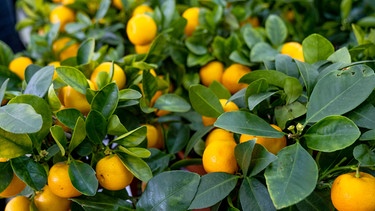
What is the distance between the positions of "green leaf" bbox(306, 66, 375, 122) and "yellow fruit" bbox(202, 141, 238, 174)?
109 millimetres

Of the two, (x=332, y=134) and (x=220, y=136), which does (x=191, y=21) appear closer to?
(x=220, y=136)

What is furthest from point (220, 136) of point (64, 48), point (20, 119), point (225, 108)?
point (64, 48)

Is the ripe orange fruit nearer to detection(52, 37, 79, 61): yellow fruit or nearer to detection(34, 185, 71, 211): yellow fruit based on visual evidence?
detection(34, 185, 71, 211): yellow fruit

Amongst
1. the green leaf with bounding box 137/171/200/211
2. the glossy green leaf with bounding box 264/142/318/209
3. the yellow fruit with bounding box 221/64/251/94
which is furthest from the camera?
the yellow fruit with bounding box 221/64/251/94

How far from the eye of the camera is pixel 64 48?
3.17 feet

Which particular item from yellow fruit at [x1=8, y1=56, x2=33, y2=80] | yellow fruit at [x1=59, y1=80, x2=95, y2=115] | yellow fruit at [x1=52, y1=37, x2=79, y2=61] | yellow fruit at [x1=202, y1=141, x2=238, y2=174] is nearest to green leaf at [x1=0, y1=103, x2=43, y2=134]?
yellow fruit at [x1=59, y1=80, x2=95, y2=115]

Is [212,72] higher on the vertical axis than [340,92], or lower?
lower

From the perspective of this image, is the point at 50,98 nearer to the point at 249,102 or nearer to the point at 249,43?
the point at 249,102

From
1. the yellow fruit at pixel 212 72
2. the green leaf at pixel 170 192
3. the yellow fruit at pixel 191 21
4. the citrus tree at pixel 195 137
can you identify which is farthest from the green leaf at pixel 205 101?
the yellow fruit at pixel 191 21

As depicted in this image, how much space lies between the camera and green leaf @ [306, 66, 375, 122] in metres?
0.54

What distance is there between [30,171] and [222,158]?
24 cm

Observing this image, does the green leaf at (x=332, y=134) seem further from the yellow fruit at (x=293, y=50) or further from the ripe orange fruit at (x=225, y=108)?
the yellow fruit at (x=293, y=50)

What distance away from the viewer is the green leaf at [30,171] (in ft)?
1.80

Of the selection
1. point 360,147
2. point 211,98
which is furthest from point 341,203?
point 211,98
